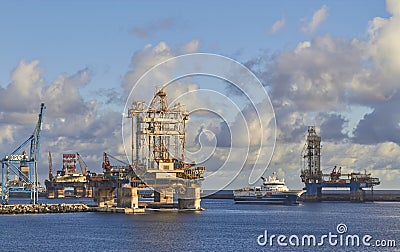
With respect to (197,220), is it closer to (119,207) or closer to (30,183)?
(119,207)

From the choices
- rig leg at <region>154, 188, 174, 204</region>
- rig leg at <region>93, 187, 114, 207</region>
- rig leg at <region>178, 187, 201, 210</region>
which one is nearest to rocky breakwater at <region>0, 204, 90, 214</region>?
rig leg at <region>93, 187, 114, 207</region>

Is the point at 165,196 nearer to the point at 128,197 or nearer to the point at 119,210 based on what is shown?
the point at 128,197

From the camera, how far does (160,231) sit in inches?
4350

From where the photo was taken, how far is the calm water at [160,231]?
91.3 m

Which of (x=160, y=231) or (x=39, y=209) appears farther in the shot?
(x=39, y=209)

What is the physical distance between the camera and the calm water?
91312mm

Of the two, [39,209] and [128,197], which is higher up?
[128,197]

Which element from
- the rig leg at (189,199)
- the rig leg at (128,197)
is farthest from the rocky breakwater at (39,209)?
the rig leg at (189,199)

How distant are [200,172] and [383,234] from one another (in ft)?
185

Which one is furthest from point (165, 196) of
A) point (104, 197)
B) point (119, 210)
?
point (119, 210)

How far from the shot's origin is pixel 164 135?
16262cm

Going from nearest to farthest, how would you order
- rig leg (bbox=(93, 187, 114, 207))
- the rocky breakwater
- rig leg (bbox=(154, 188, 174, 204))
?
the rocky breakwater, rig leg (bbox=(154, 188, 174, 204)), rig leg (bbox=(93, 187, 114, 207))

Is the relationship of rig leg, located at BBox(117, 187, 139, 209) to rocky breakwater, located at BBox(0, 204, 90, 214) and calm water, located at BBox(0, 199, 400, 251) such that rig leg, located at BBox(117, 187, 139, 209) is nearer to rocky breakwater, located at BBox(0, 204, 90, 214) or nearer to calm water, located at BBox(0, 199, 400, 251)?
calm water, located at BBox(0, 199, 400, 251)

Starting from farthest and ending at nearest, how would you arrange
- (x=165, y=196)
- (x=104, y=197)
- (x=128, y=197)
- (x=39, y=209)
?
(x=165, y=196), (x=104, y=197), (x=39, y=209), (x=128, y=197)
